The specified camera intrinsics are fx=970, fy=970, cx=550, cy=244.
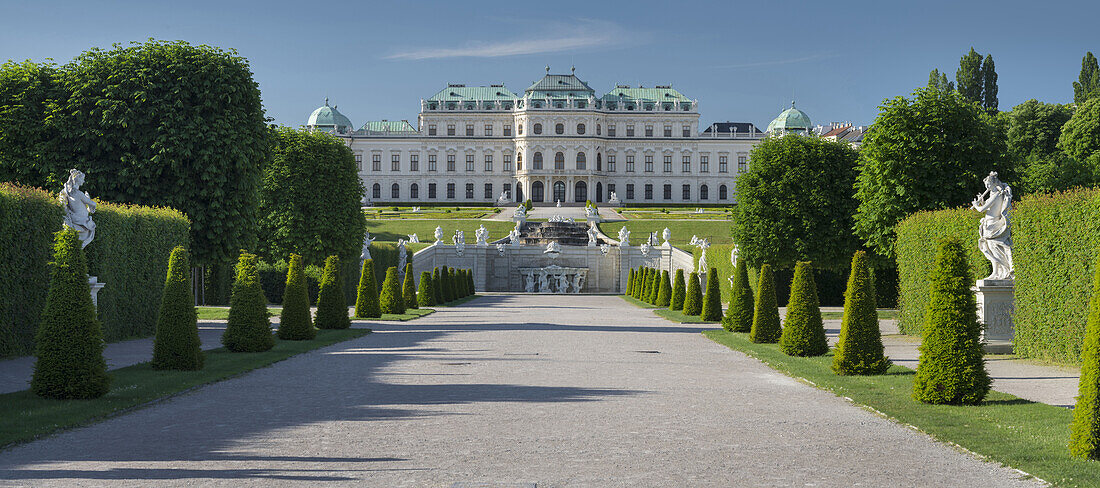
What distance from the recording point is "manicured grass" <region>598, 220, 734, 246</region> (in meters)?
58.9

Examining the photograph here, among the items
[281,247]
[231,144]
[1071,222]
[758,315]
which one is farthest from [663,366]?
[281,247]

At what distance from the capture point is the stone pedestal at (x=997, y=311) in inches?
576

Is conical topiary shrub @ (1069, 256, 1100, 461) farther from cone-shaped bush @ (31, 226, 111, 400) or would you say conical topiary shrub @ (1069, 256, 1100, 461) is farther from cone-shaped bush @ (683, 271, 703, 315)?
cone-shaped bush @ (683, 271, 703, 315)

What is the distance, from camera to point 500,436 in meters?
7.42

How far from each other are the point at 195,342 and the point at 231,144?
10981 mm

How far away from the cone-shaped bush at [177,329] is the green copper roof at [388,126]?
339 feet

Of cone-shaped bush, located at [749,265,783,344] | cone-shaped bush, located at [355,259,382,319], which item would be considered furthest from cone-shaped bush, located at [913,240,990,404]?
cone-shaped bush, located at [355,259,382,319]

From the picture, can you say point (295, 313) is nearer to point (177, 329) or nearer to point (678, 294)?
point (177, 329)

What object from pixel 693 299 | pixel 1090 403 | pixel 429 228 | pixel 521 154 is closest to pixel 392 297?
pixel 693 299

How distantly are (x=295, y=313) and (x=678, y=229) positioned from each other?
156ft

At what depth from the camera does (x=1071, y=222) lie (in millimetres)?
12750

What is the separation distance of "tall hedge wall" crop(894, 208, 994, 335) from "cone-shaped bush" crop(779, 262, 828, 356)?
3393mm

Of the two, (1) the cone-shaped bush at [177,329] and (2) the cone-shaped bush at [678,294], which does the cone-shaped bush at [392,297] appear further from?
(1) the cone-shaped bush at [177,329]

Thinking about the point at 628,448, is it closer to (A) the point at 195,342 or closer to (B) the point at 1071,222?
(A) the point at 195,342
